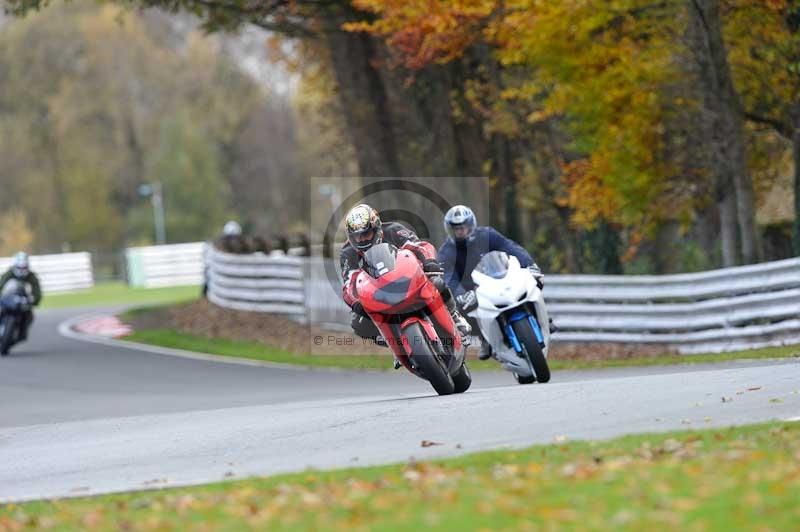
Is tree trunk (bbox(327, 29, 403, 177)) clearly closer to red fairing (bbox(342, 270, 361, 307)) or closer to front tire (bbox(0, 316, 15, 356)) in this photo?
front tire (bbox(0, 316, 15, 356))

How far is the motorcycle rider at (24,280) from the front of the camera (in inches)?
982

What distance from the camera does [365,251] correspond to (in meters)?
12.4

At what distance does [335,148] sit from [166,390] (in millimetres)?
22902

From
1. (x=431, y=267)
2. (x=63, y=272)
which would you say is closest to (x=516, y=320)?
(x=431, y=267)

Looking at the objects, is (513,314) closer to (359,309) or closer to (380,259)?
(359,309)

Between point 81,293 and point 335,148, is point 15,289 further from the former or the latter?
point 81,293

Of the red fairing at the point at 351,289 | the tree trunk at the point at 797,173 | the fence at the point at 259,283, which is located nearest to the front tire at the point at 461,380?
the red fairing at the point at 351,289

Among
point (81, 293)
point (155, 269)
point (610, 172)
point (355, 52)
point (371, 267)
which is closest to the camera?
point (371, 267)

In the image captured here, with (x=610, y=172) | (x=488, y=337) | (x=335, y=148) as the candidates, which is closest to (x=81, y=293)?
(x=335, y=148)

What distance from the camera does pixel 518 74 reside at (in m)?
27.7

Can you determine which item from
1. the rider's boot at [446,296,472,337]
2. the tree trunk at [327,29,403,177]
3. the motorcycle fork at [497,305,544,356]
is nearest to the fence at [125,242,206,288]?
the tree trunk at [327,29,403,177]

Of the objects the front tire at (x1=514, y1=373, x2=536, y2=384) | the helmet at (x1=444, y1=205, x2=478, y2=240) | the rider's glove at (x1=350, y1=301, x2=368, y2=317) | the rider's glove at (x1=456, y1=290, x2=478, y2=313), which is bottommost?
the front tire at (x1=514, y1=373, x2=536, y2=384)

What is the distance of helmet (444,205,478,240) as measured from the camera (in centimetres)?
1389

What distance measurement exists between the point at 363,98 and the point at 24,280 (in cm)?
907
